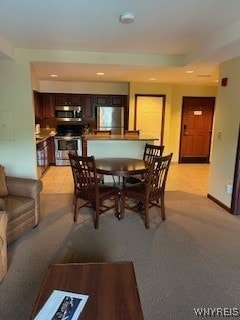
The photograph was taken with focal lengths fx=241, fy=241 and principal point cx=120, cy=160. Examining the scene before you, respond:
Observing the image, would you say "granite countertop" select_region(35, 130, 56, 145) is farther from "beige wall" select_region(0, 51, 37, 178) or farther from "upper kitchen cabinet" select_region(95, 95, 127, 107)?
"upper kitchen cabinet" select_region(95, 95, 127, 107)

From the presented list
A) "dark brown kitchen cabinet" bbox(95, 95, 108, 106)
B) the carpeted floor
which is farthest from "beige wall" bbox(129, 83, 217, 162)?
the carpeted floor

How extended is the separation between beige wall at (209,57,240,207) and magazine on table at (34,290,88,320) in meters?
3.03

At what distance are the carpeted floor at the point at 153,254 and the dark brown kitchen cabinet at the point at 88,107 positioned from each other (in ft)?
12.1

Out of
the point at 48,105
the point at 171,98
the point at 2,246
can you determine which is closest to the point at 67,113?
the point at 48,105

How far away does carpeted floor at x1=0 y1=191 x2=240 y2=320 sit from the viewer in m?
1.91

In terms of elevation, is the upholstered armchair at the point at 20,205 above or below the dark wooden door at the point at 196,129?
below

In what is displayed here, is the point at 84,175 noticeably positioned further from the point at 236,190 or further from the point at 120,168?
the point at 236,190

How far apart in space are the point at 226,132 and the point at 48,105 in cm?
490

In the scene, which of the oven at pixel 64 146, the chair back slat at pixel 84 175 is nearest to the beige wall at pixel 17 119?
the chair back slat at pixel 84 175

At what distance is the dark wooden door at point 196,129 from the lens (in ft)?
23.0

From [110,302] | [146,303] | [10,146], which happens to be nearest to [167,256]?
[146,303]

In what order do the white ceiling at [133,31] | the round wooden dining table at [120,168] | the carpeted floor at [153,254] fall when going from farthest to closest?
the round wooden dining table at [120,168], the white ceiling at [133,31], the carpeted floor at [153,254]

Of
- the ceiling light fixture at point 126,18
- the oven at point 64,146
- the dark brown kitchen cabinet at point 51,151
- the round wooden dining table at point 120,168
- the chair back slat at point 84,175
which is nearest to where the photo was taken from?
the ceiling light fixture at point 126,18

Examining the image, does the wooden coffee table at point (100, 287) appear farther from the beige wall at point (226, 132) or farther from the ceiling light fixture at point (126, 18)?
the beige wall at point (226, 132)
